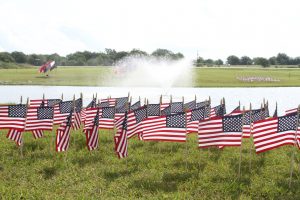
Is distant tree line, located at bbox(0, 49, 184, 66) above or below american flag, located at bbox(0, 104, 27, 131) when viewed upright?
above

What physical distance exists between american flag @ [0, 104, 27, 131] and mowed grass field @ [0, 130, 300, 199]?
1.20 meters

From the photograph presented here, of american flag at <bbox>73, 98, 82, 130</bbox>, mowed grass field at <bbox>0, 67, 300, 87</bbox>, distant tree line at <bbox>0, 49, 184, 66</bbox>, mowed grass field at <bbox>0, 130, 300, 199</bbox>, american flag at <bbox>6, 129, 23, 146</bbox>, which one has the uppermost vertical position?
distant tree line at <bbox>0, 49, 184, 66</bbox>

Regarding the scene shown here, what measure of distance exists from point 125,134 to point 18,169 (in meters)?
3.75

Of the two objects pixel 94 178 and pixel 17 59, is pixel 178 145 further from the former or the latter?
pixel 17 59

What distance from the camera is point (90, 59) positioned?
141250 mm

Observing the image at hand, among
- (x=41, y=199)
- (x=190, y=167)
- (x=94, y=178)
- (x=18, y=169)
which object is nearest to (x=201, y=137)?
(x=190, y=167)

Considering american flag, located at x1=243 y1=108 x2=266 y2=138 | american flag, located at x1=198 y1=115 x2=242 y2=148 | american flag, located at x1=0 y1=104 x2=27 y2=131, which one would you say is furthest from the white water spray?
american flag, located at x1=198 y1=115 x2=242 y2=148

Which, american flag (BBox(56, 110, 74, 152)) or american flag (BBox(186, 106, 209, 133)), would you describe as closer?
american flag (BBox(56, 110, 74, 152))

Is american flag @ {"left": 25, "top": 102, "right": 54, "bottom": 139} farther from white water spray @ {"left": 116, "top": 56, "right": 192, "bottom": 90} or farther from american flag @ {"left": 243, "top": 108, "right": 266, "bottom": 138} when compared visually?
white water spray @ {"left": 116, "top": 56, "right": 192, "bottom": 90}

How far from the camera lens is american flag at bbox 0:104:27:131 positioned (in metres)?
15.5

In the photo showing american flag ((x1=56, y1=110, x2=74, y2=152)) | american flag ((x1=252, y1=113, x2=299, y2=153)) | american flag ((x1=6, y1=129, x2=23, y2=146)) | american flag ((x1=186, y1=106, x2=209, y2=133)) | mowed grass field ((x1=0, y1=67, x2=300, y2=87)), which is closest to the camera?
american flag ((x1=252, y1=113, x2=299, y2=153))

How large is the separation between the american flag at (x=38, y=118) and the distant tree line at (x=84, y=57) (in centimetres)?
11244

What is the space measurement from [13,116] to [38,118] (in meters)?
0.96

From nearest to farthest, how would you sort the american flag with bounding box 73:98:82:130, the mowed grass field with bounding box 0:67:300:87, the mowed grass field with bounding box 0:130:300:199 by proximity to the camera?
the mowed grass field with bounding box 0:130:300:199, the american flag with bounding box 73:98:82:130, the mowed grass field with bounding box 0:67:300:87
